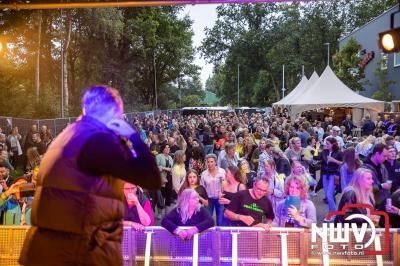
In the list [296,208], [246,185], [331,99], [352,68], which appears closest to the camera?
[296,208]

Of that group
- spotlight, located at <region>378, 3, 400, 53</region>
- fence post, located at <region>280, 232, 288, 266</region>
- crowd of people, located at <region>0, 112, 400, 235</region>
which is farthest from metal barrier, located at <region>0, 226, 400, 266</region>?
spotlight, located at <region>378, 3, 400, 53</region>

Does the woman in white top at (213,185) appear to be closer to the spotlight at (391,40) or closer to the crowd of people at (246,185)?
the crowd of people at (246,185)

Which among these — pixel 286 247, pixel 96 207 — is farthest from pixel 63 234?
pixel 286 247

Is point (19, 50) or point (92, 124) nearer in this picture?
point (92, 124)

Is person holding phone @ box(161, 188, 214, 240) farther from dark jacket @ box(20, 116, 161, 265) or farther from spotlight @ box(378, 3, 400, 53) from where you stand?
spotlight @ box(378, 3, 400, 53)

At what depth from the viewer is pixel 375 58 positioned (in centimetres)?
4159

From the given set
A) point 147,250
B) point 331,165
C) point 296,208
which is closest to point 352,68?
point 331,165

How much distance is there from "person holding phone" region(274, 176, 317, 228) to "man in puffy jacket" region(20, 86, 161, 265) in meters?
3.65

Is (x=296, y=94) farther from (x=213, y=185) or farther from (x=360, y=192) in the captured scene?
(x=360, y=192)

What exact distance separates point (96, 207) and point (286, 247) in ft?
8.94

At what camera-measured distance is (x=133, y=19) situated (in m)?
49.2

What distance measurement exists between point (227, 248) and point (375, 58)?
39.8m

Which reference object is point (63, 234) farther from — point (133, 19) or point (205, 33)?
point (205, 33)

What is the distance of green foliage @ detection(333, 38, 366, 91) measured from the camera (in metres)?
42.5
